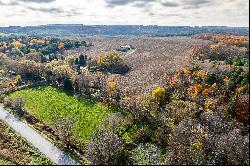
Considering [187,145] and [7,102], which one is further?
[7,102]

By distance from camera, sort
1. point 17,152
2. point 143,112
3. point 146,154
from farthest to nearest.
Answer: point 143,112, point 17,152, point 146,154

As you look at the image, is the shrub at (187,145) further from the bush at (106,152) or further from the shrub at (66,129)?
the shrub at (66,129)

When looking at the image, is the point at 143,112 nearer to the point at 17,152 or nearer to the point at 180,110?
the point at 180,110

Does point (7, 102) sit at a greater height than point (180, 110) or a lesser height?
lesser

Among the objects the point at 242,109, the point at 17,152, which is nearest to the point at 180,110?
the point at 242,109

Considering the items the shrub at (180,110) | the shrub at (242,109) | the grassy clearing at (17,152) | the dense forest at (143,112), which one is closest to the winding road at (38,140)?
the grassy clearing at (17,152)

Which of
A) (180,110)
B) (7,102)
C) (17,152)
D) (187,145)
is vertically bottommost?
(17,152)

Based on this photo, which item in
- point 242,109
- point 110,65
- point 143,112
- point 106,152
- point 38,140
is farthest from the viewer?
point 110,65

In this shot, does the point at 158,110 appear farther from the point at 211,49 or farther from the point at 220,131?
the point at 211,49
